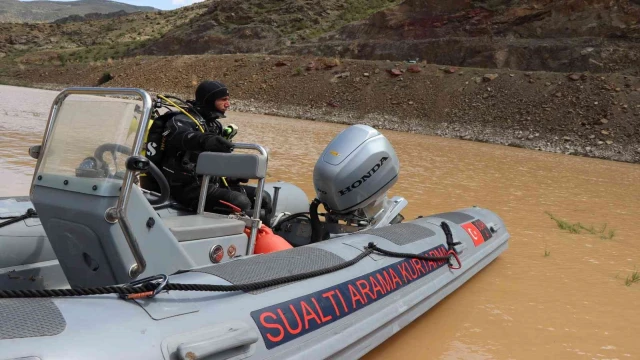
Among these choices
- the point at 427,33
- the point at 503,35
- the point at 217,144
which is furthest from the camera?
the point at 427,33

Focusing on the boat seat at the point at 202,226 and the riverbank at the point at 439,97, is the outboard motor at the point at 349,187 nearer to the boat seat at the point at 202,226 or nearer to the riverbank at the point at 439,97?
the boat seat at the point at 202,226

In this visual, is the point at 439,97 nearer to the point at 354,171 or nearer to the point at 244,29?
the point at 354,171

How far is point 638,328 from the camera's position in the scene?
12.8 ft

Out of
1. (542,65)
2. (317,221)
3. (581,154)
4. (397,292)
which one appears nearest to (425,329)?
(397,292)

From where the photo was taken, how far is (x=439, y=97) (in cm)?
2314

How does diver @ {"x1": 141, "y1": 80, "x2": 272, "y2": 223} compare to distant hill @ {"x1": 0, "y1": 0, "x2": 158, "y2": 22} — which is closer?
diver @ {"x1": 141, "y1": 80, "x2": 272, "y2": 223}

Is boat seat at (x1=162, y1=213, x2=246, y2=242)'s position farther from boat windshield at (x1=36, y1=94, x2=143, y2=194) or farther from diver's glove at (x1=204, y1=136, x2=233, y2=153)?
boat windshield at (x1=36, y1=94, x2=143, y2=194)

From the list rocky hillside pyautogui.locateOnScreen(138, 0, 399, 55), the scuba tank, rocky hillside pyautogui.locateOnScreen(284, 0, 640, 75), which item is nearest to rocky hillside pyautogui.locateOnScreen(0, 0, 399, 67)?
rocky hillside pyautogui.locateOnScreen(138, 0, 399, 55)

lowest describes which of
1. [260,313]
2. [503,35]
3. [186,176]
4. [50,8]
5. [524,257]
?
[524,257]

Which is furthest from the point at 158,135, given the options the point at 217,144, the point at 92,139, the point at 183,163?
the point at 92,139

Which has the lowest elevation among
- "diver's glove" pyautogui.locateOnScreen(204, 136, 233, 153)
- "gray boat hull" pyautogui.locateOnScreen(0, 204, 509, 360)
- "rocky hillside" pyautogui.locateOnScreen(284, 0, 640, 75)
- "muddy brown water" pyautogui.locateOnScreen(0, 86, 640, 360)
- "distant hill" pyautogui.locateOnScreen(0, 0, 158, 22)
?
"muddy brown water" pyautogui.locateOnScreen(0, 86, 640, 360)

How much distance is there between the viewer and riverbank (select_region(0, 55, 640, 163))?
19.2 meters

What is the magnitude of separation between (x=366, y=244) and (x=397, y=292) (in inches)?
13.0

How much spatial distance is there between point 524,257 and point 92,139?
422 cm
